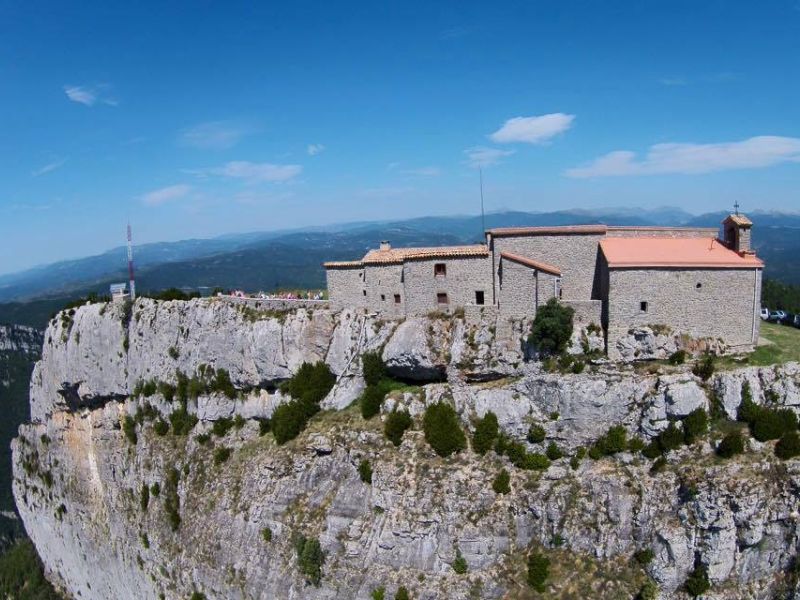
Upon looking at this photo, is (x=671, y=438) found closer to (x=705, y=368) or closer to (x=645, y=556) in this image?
(x=705, y=368)

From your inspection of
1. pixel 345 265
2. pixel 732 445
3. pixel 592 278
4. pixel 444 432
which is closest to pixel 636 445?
pixel 732 445

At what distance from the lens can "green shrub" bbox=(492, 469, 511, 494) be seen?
35688 mm

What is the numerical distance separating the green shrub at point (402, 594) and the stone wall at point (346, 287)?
20560mm

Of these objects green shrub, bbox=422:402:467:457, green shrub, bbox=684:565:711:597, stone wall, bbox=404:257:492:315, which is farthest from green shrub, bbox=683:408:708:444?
stone wall, bbox=404:257:492:315

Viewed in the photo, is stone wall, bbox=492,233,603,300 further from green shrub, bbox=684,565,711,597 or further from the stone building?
green shrub, bbox=684,565,711,597

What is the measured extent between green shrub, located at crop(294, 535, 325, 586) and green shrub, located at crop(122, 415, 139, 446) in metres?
26.2

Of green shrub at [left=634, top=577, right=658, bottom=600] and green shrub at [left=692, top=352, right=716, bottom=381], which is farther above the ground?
green shrub at [left=692, top=352, right=716, bottom=381]

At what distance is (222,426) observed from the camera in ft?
161

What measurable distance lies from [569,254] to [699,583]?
21737 mm

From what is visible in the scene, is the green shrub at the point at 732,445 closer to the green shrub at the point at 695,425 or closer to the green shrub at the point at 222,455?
the green shrub at the point at 695,425

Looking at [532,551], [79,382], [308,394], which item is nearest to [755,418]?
[532,551]

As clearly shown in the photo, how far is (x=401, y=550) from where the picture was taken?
36719 mm

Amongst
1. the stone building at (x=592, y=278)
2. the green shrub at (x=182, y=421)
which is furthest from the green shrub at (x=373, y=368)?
the green shrub at (x=182, y=421)

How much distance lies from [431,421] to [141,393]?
32506 millimetres
